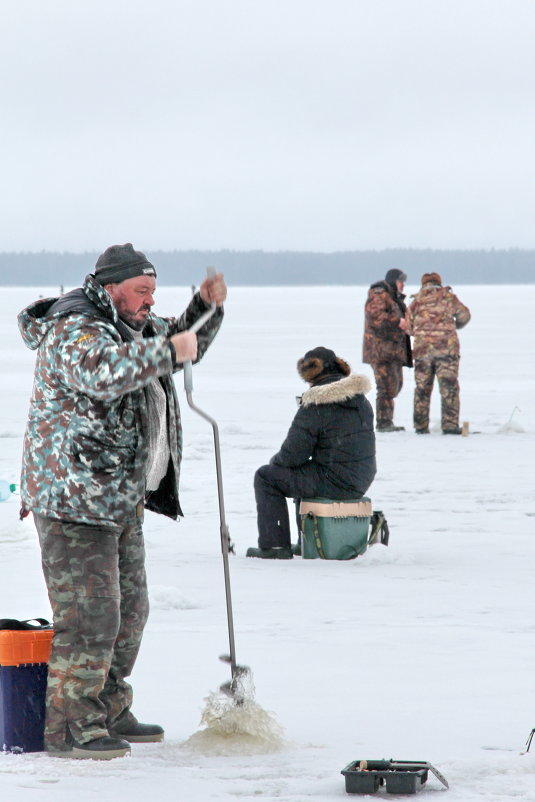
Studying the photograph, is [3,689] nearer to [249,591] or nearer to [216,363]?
[249,591]

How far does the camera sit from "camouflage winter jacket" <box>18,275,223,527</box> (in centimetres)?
395

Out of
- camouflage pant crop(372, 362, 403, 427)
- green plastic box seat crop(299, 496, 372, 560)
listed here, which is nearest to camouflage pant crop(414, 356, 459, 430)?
camouflage pant crop(372, 362, 403, 427)

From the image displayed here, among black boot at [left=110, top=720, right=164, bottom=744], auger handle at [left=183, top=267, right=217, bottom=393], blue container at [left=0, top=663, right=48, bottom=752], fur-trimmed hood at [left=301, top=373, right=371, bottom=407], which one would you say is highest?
auger handle at [left=183, top=267, right=217, bottom=393]

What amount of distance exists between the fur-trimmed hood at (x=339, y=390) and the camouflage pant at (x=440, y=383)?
6.59 m

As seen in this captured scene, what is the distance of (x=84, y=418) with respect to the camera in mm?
4066

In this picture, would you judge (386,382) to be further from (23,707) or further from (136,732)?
(23,707)

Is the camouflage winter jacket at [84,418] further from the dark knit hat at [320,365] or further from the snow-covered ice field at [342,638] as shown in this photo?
the dark knit hat at [320,365]

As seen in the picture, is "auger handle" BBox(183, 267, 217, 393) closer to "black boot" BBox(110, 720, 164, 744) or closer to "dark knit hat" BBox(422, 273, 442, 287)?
"black boot" BBox(110, 720, 164, 744)

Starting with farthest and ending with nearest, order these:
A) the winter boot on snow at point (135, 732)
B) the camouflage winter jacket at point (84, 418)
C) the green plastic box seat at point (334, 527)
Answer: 1. the green plastic box seat at point (334, 527)
2. the winter boot on snow at point (135, 732)
3. the camouflage winter jacket at point (84, 418)

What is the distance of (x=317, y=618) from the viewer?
6457mm

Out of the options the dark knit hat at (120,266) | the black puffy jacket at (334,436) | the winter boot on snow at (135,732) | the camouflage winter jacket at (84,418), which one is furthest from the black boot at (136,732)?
the black puffy jacket at (334,436)

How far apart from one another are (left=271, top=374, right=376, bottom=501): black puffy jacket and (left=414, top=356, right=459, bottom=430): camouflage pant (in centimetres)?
652

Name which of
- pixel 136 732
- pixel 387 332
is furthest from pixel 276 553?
pixel 387 332

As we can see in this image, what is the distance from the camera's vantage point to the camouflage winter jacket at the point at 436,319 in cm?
1428
